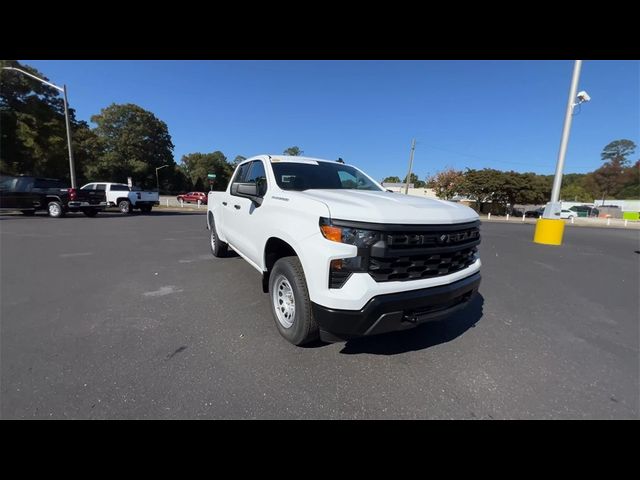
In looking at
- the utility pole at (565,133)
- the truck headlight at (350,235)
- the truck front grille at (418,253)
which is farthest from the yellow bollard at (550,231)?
the truck headlight at (350,235)

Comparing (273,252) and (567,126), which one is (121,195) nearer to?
(273,252)

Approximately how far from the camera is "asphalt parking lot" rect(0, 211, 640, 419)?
6.45 ft

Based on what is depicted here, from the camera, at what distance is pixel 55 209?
13109 mm

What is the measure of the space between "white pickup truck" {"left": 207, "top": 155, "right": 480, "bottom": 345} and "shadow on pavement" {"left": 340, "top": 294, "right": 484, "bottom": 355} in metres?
0.51

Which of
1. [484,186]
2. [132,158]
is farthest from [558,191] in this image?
[132,158]

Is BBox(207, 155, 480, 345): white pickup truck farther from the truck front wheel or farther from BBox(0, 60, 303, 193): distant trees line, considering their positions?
BBox(0, 60, 303, 193): distant trees line

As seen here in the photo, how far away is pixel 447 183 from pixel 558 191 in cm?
3836

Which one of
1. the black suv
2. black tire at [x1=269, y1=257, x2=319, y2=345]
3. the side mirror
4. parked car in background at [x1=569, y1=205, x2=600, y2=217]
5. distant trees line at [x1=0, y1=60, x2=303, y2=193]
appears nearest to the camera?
Result: black tire at [x1=269, y1=257, x2=319, y2=345]

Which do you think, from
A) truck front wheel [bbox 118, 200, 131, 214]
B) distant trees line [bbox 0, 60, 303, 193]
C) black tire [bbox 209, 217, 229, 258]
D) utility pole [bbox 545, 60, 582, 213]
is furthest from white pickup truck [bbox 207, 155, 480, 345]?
distant trees line [bbox 0, 60, 303, 193]

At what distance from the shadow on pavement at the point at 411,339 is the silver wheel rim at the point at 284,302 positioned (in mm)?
600

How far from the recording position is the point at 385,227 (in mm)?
2057

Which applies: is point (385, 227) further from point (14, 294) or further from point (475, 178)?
point (475, 178)
